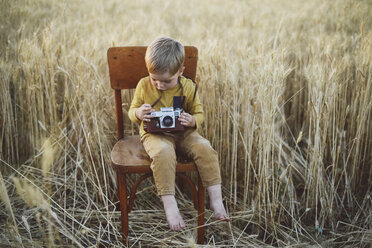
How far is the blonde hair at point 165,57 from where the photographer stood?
1352mm

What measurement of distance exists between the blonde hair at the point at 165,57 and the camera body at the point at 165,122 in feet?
0.56

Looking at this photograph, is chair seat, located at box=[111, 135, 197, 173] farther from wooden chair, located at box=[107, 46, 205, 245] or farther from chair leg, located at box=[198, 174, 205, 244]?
chair leg, located at box=[198, 174, 205, 244]

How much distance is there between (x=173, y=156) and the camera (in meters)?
1.35

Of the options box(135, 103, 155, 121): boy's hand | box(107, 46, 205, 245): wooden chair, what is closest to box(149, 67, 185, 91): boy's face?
box(135, 103, 155, 121): boy's hand

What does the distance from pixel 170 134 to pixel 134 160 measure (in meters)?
A: 0.21

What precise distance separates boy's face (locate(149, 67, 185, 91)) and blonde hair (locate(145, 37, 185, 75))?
0.02 m

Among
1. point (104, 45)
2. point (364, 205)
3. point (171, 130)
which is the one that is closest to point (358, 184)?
point (364, 205)

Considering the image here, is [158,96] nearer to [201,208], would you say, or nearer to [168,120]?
[168,120]

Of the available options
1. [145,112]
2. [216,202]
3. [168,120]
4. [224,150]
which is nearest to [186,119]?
[168,120]

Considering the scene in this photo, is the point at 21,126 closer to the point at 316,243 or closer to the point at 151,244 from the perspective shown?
the point at 151,244

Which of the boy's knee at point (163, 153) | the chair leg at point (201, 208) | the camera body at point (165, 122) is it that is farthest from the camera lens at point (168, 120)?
the chair leg at point (201, 208)

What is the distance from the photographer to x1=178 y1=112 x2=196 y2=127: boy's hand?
1421 mm

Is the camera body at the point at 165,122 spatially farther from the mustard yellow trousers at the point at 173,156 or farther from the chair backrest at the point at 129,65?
the chair backrest at the point at 129,65

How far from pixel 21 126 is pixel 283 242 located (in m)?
1.70
